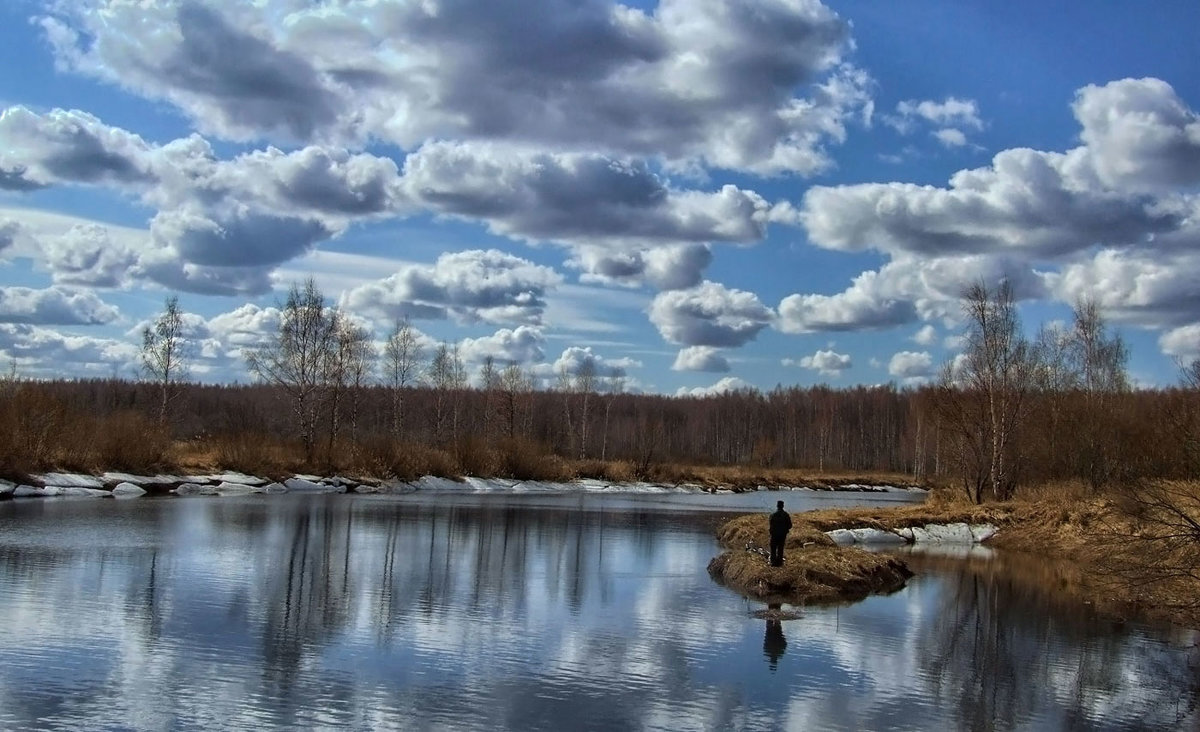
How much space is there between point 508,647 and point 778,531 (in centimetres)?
1012

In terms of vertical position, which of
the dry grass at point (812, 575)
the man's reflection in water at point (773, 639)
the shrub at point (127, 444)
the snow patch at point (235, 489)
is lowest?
the snow patch at point (235, 489)

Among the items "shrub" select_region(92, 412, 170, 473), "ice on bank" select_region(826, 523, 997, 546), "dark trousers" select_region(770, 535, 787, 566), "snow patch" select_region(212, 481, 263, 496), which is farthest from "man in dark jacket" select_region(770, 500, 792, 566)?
"shrub" select_region(92, 412, 170, 473)

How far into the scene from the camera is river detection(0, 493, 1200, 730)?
12180mm

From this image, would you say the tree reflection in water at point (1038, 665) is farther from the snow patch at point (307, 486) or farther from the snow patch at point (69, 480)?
the snow patch at point (307, 486)

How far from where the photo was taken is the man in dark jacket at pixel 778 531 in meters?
24.1

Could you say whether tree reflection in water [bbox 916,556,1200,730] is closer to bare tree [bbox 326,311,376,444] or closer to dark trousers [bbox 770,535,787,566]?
dark trousers [bbox 770,535,787,566]

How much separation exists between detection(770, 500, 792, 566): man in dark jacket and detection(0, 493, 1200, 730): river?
64.5 inches

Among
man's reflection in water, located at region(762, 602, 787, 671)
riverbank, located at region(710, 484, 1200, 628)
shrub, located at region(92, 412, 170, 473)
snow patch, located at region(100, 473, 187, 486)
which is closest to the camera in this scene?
man's reflection in water, located at region(762, 602, 787, 671)

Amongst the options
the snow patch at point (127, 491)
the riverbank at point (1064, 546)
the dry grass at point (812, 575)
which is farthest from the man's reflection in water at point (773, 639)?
the snow patch at point (127, 491)

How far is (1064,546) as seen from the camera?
121 feet

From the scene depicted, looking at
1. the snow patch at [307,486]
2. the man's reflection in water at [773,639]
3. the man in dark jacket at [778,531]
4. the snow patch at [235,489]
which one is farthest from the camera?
the snow patch at [307,486]

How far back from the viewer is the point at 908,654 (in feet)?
57.0

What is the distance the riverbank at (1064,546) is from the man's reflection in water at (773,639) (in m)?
2.89

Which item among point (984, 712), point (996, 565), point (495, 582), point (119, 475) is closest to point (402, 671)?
point (984, 712)
